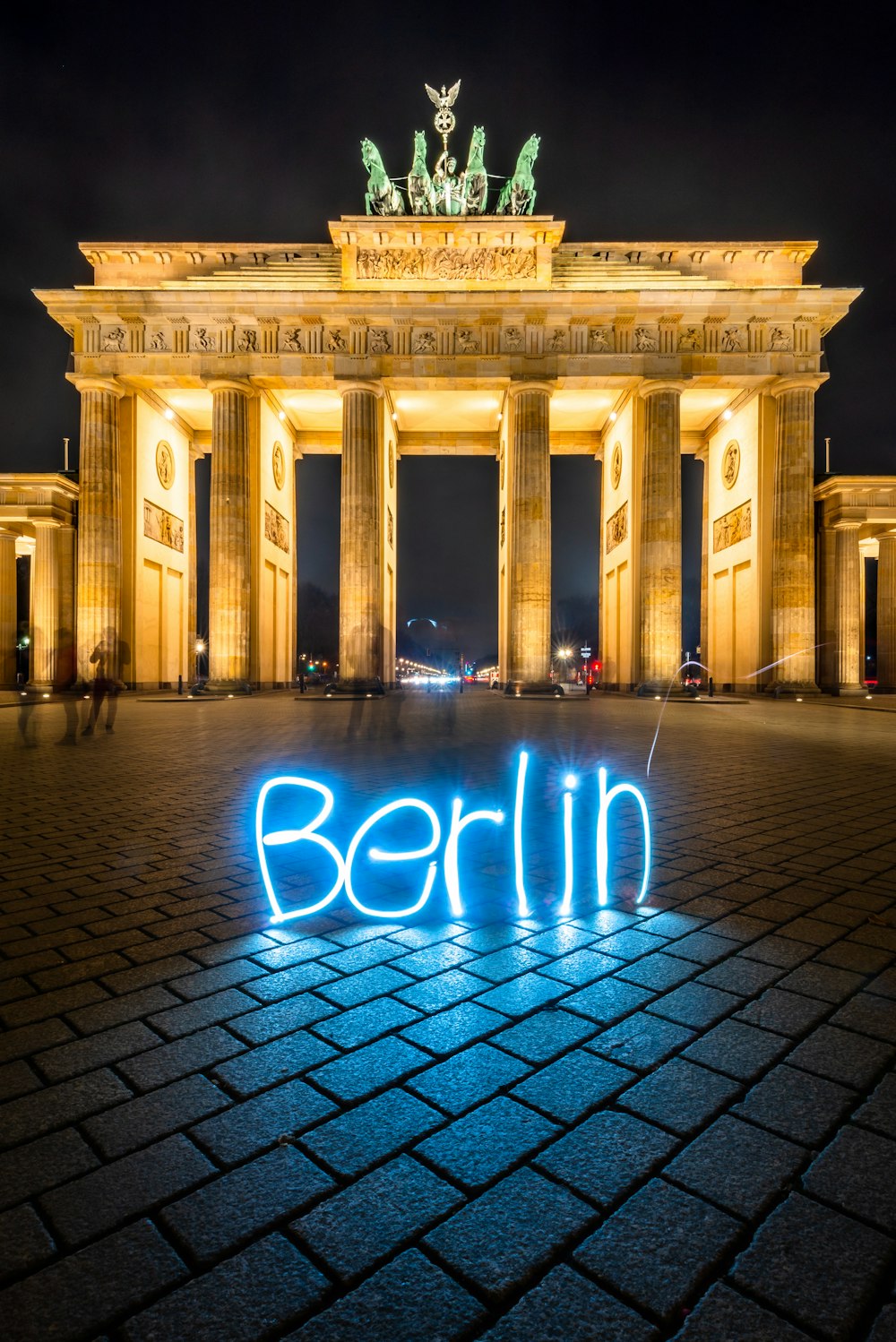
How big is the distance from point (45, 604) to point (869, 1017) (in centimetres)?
3416

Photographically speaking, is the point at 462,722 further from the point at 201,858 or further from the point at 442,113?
the point at 442,113

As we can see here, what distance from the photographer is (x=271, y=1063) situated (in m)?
2.12

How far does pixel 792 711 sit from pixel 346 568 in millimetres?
16947

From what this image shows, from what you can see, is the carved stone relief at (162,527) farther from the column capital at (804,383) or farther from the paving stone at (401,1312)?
the paving stone at (401,1312)

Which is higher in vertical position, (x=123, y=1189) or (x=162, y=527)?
(x=162, y=527)

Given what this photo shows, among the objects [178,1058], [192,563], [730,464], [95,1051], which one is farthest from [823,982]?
[192,563]

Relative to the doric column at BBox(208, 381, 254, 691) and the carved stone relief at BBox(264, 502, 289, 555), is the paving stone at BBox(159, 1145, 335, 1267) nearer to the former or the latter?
the doric column at BBox(208, 381, 254, 691)

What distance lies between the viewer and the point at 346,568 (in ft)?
88.0

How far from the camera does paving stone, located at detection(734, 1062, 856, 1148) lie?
1.80m

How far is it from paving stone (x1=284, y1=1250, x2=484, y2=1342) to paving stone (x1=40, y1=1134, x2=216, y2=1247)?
0.52 meters

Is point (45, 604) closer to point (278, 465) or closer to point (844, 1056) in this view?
point (278, 465)

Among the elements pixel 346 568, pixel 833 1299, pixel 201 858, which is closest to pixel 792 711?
pixel 346 568

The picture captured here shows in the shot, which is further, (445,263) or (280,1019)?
(445,263)

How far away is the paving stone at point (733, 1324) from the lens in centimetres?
121
